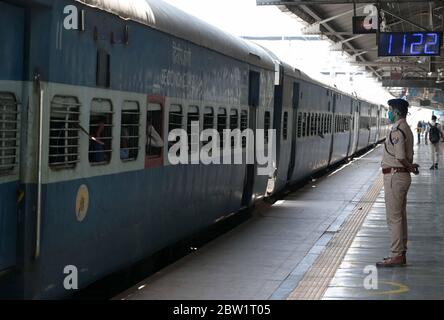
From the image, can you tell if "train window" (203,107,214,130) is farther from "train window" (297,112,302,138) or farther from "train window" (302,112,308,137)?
"train window" (302,112,308,137)

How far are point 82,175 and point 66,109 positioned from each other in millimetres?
595

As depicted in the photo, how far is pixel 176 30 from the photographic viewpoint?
8.26m

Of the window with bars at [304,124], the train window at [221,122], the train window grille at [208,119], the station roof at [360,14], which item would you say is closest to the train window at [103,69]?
the train window grille at [208,119]

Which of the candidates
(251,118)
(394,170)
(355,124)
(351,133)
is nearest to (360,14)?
(351,133)

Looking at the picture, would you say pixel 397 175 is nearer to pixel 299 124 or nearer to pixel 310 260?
pixel 310 260

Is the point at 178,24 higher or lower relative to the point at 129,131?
higher

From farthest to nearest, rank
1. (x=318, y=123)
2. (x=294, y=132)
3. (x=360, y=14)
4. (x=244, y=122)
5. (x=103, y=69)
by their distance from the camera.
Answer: (x=360, y=14) → (x=318, y=123) → (x=294, y=132) → (x=244, y=122) → (x=103, y=69)

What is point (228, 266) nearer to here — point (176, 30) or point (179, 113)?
point (179, 113)

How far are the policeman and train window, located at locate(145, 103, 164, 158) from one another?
8.33ft

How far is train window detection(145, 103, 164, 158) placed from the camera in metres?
7.53

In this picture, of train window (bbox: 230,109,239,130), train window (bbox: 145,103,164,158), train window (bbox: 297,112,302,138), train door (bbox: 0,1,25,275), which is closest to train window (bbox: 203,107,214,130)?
train window (bbox: 230,109,239,130)

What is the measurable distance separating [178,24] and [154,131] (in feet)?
4.63

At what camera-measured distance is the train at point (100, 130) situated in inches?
200

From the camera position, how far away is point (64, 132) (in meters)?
5.62
